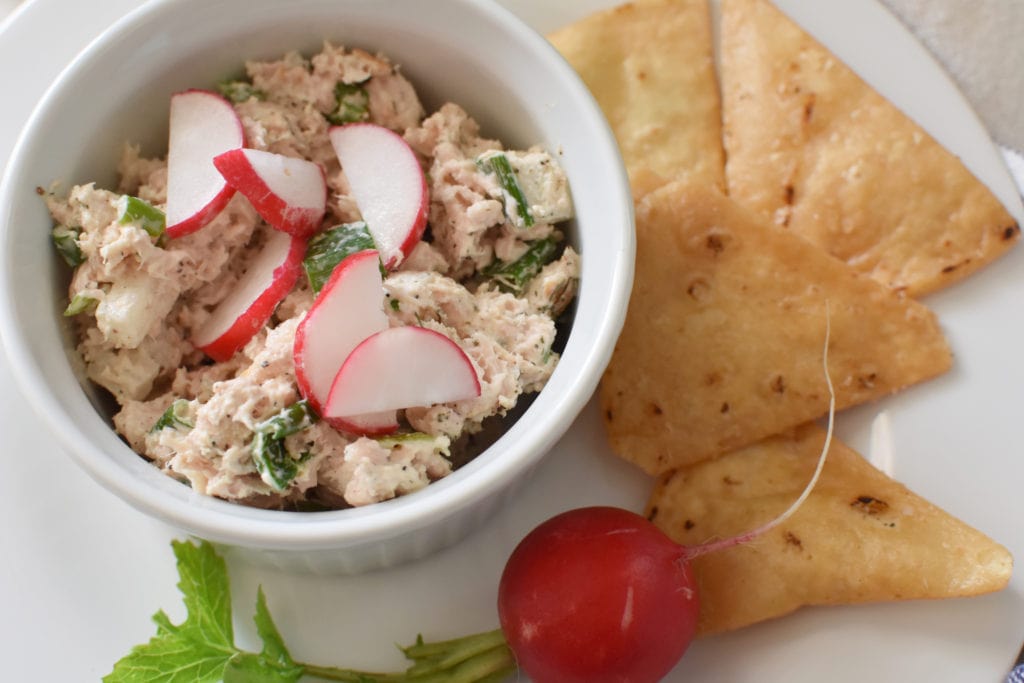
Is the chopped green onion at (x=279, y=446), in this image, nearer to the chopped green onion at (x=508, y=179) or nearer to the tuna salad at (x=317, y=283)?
the tuna salad at (x=317, y=283)

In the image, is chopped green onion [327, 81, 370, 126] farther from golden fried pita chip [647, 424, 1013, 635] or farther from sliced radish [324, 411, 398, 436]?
golden fried pita chip [647, 424, 1013, 635]

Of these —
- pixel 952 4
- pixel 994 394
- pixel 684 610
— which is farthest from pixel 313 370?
pixel 952 4

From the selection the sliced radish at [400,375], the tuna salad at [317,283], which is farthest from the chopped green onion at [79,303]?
the sliced radish at [400,375]

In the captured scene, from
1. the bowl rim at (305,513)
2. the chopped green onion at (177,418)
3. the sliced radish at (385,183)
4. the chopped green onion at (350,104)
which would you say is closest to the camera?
the bowl rim at (305,513)

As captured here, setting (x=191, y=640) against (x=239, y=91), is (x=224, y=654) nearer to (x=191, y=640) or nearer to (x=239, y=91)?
(x=191, y=640)

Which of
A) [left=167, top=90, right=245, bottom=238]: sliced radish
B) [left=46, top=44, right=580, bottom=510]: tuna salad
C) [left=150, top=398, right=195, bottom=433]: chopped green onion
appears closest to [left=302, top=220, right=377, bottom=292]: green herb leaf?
[left=46, top=44, right=580, bottom=510]: tuna salad

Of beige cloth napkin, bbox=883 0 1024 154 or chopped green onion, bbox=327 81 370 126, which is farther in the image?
beige cloth napkin, bbox=883 0 1024 154
